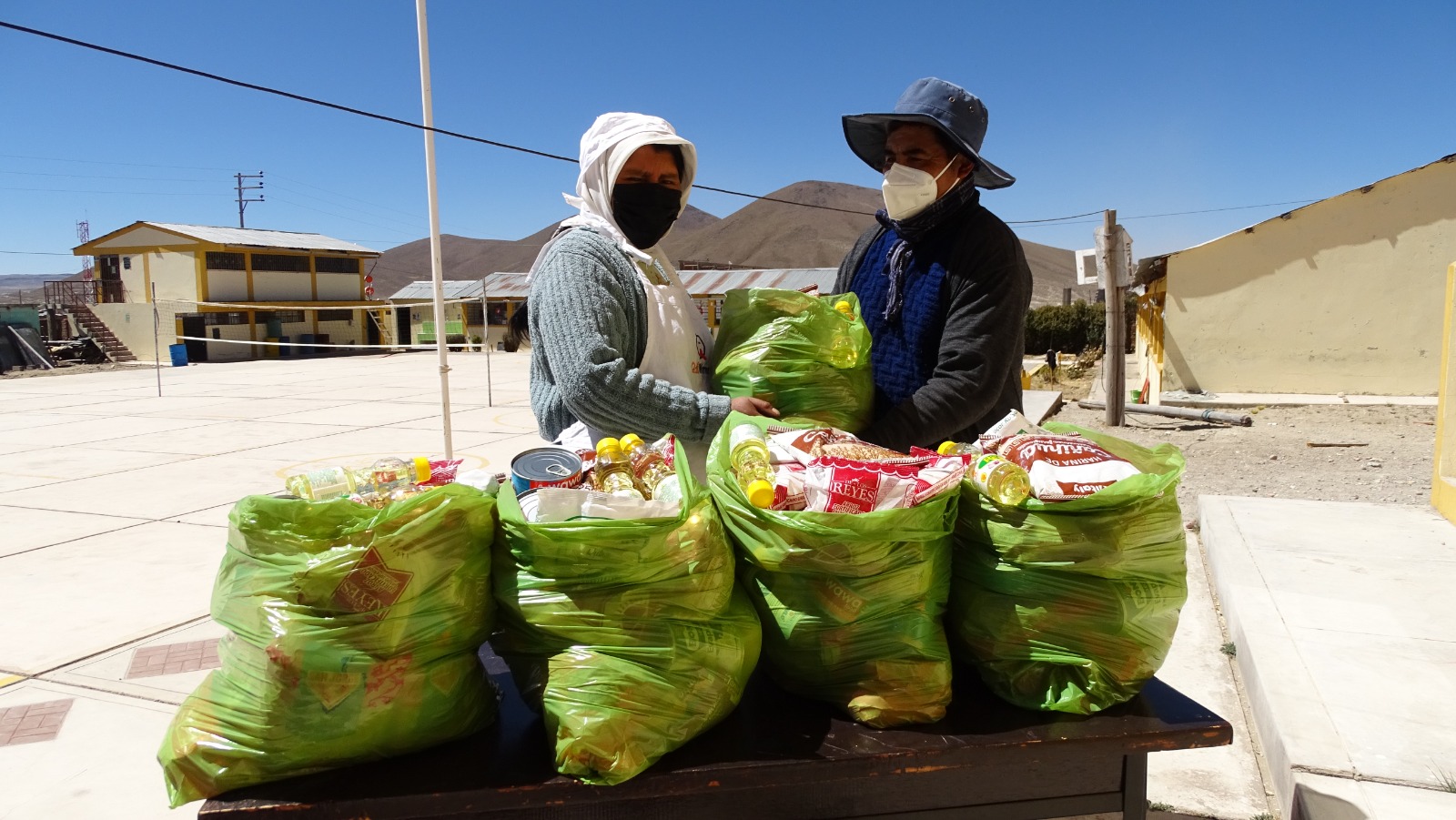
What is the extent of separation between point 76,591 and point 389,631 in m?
4.03

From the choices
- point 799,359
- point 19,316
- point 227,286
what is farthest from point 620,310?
point 227,286

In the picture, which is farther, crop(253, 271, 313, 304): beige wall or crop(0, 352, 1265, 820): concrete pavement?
crop(253, 271, 313, 304): beige wall

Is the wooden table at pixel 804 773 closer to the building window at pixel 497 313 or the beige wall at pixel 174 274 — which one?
the beige wall at pixel 174 274

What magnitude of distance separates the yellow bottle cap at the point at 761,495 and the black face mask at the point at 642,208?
2.75 ft

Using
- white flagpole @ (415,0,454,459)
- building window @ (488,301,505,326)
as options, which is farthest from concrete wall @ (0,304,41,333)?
white flagpole @ (415,0,454,459)

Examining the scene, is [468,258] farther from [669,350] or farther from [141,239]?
[669,350]

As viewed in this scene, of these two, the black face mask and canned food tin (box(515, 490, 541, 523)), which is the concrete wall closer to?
the black face mask

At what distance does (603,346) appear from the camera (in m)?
1.88

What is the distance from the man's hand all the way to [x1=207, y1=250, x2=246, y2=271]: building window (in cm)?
4331

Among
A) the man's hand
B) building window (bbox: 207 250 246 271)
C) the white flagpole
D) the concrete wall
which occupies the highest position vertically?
building window (bbox: 207 250 246 271)

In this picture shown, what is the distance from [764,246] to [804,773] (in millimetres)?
140242

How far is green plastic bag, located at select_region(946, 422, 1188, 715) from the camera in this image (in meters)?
1.57

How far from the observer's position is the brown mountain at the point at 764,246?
436ft

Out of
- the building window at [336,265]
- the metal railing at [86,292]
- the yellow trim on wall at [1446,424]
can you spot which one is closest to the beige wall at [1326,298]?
the yellow trim on wall at [1446,424]
